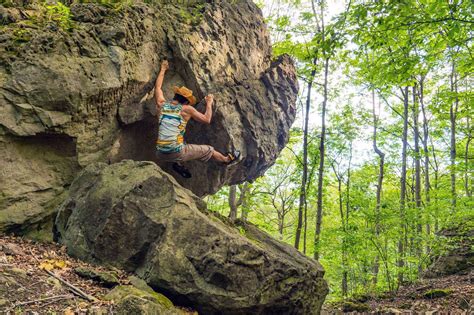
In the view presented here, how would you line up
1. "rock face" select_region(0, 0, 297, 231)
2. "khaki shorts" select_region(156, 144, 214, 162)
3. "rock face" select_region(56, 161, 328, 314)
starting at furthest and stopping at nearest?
"khaki shorts" select_region(156, 144, 214, 162) → "rock face" select_region(0, 0, 297, 231) → "rock face" select_region(56, 161, 328, 314)

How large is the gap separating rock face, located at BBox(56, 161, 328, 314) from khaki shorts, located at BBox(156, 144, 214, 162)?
1.99 metres

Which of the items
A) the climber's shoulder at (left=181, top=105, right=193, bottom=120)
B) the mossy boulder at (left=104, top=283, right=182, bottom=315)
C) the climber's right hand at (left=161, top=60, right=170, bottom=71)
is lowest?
the mossy boulder at (left=104, top=283, right=182, bottom=315)

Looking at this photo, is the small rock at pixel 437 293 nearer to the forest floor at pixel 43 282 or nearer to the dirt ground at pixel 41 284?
the forest floor at pixel 43 282

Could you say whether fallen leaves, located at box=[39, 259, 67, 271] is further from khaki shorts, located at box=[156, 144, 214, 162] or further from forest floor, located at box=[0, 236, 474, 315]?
khaki shorts, located at box=[156, 144, 214, 162]

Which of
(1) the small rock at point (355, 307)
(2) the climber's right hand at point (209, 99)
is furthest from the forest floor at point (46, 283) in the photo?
(1) the small rock at point (355, 307)

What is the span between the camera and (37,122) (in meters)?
6.13

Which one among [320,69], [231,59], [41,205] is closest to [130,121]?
[41,205]

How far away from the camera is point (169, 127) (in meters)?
7.86

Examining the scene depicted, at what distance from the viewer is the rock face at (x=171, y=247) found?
5.13m

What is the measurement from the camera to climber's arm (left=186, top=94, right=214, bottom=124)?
812cm

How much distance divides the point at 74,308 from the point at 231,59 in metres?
8.31

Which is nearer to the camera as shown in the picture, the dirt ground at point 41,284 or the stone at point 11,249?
the dirt ground at point 41,284

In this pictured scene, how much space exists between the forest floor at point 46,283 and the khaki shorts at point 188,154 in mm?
3392

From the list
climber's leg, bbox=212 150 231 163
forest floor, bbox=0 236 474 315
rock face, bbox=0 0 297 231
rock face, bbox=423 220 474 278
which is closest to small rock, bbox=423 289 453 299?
forest floor, bbox=0 236 474 315
